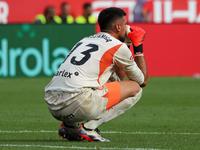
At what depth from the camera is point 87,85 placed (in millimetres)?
4754

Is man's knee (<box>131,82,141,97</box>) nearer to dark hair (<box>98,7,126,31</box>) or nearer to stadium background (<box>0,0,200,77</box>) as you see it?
dark hair (<box>98,7,126,31</box>)

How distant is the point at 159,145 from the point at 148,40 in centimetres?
920

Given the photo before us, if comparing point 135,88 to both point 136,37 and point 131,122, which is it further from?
point 131,122

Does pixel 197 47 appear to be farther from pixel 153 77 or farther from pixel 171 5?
pixel 171 5

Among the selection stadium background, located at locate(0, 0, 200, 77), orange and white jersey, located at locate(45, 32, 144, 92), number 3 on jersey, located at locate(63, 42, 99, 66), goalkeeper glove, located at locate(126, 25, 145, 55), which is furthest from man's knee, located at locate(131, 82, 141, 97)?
stadium background, located at locate(0, 0, 200, 77)

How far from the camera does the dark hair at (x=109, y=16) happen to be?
501cm

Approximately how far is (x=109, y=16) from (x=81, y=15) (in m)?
12.7

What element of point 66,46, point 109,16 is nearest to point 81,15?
point 66,46

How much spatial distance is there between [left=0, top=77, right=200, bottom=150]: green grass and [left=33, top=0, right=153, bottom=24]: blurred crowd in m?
4.85

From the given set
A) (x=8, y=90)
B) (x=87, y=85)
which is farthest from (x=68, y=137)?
(x=8, y=90)

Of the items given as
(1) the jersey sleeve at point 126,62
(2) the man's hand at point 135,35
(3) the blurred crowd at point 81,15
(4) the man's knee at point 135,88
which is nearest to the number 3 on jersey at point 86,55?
(1) the jersey sleeve at point 126,62

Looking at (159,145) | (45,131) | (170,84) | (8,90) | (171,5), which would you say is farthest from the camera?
(171,5)

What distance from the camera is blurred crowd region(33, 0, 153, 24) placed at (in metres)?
16.0

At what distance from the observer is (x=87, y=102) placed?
4734mm
